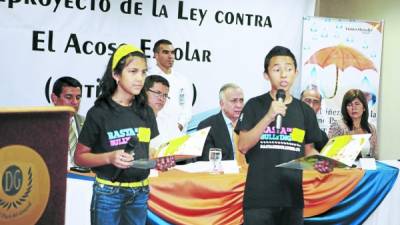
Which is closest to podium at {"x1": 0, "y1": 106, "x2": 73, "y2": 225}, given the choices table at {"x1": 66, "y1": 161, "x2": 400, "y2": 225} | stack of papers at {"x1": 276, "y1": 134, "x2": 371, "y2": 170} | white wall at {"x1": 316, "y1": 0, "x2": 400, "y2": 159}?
stack of papers at {"x1": 276, "y1": 134, "x2": 371, "y2": 170}

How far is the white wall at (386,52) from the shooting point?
5223 mm

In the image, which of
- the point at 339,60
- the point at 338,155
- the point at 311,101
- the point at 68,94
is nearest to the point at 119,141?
the point at 338,155

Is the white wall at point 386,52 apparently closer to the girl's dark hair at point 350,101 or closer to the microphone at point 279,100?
the girl's dark hair at point 350,101

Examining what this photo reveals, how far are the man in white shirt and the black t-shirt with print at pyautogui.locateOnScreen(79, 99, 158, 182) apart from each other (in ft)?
5.25

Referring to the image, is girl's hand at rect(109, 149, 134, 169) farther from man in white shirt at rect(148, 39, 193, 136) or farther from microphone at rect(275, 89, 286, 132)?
man in white shirt at rect(148, 39, 193, 136)

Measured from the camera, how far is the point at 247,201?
111 inches

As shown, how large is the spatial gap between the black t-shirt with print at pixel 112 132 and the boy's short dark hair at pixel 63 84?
56.4 inches

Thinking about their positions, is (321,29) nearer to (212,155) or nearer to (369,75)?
(369,75)

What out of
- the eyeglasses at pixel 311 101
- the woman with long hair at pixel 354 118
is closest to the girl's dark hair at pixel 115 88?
the eyeglasses at pixel 311 101

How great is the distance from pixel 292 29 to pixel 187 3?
0.85 metres

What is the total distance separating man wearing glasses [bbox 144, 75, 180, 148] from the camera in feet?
13.0

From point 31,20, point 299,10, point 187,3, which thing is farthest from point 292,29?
point 31,20

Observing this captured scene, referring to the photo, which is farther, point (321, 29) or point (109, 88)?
point (321, 29)

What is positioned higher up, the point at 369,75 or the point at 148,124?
the point at 369,75
